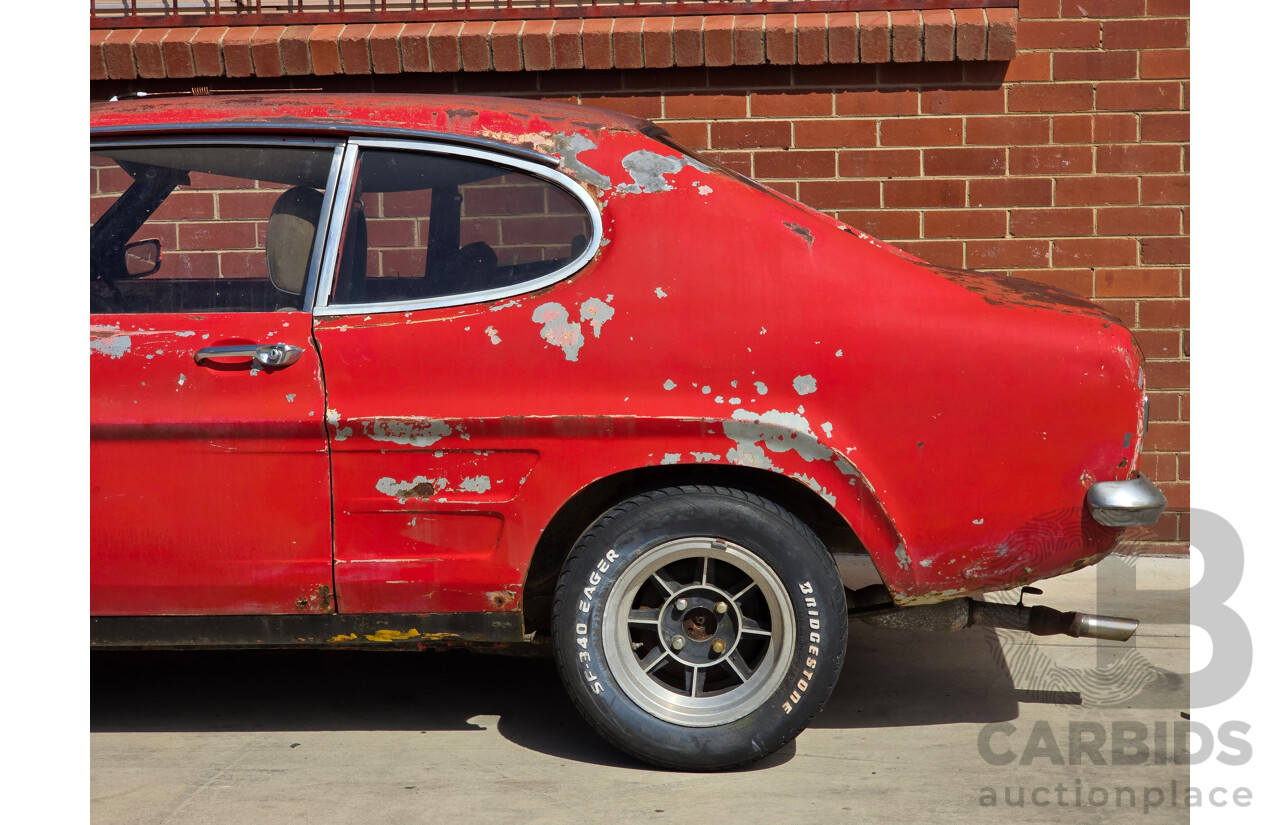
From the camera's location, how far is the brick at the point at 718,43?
5.58m

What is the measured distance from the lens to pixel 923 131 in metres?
5.66

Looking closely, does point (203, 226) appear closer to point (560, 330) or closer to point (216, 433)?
point (216, 433)

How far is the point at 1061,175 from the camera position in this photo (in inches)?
222

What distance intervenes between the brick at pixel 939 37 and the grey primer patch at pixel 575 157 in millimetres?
2801

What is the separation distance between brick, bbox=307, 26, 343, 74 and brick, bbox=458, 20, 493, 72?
0.61m

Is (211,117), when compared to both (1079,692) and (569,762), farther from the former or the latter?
(1079,692)

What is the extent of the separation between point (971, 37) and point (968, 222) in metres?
0.86

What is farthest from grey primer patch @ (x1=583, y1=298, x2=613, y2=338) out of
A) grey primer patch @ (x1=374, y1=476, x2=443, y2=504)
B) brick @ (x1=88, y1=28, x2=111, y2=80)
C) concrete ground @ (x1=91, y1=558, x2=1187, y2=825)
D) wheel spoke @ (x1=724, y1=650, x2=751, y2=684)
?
brick @ (x1=88, y1=28, x2=111, y2=80)

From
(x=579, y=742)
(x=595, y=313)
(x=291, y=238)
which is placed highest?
(x=291, y=238)

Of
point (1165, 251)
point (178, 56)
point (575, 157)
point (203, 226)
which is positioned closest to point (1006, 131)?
point (1165, 251)

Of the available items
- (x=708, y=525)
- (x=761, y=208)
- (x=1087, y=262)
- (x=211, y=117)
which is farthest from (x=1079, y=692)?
(x=211, y=117)

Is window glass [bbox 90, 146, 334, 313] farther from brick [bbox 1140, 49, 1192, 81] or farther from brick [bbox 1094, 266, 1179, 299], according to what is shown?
brick [bbox 1140, 49, 1192, 81]

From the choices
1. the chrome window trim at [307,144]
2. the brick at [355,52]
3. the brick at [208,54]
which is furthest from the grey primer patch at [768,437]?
the brick at [208,54]

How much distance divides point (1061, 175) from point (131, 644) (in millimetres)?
4536
